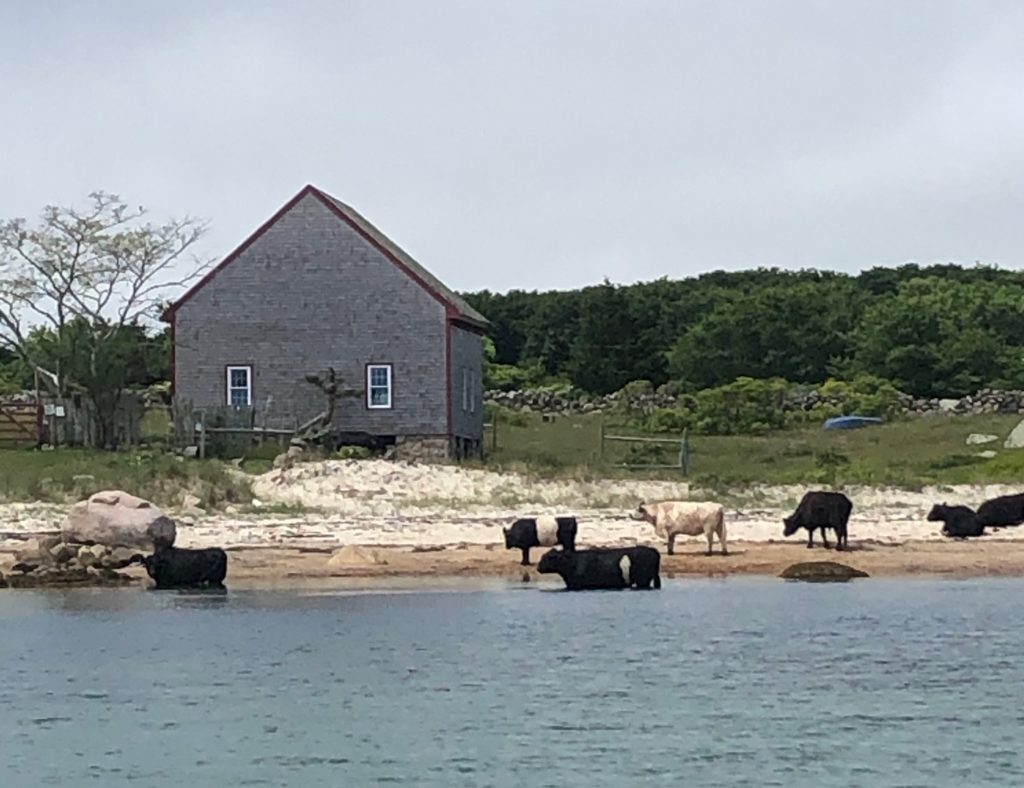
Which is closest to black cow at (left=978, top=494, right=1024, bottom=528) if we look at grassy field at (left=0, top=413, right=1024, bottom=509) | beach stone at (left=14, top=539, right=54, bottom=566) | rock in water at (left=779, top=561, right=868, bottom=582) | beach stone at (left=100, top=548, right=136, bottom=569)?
grassy field at (left=0, top=413, right=1024, bottom=509)

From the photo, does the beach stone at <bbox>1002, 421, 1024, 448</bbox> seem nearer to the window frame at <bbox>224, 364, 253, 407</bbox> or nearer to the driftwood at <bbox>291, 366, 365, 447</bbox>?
the driftwood at <bbox>291, 366, 365, 447</bbox>

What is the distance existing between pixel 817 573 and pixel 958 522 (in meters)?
5.60

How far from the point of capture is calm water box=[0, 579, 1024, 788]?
17.8m

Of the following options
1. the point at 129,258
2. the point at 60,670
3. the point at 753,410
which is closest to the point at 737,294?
the point at 753,410

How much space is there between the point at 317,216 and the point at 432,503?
43.5 ft

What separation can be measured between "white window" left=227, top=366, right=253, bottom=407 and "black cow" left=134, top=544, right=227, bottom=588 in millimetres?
21157

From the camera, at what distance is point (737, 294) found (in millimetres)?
102938

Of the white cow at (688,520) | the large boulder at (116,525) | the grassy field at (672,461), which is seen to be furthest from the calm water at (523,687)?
the grassy field at (672,461)

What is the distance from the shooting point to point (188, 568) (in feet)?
100

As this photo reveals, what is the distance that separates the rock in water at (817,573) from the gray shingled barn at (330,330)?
20887mm

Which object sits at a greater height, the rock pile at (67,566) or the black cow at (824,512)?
the black cow at (824,512)

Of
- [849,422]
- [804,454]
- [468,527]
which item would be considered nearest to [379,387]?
[804,454]

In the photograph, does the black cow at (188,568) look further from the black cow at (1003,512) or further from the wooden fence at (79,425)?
the wooden fence at (79,425)

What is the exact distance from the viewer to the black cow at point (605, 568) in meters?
29.4
